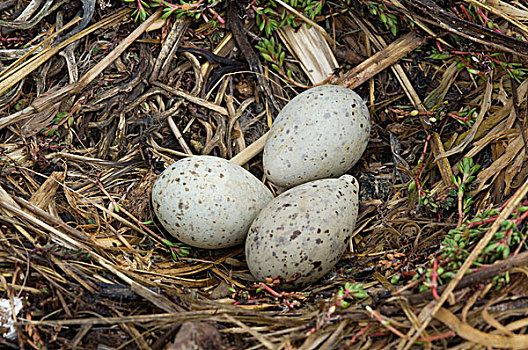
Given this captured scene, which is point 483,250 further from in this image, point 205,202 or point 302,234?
point 205,202

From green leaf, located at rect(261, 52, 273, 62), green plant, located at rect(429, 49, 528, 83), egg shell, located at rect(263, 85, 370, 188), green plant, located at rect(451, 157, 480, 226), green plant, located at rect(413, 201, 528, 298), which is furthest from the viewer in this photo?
green leaf, located at rect(261, 52, 273, 62)

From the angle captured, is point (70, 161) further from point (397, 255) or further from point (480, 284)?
point (480, 284)

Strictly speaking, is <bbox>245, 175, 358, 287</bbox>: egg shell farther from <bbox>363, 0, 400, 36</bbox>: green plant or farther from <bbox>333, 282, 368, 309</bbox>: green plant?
<bbox>363, 0, 400, 36</bbox>: green plant

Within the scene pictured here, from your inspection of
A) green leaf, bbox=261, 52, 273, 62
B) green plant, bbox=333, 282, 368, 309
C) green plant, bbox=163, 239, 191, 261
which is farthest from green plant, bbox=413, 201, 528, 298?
green leaf, bbox=261, 52, 273, 62

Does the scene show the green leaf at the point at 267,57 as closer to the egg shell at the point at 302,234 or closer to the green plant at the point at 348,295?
the egg shell at the point at 302,234

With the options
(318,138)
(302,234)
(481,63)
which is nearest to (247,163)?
(318,138)

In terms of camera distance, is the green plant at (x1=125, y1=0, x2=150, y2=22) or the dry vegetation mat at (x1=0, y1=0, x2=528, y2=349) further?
the green plant at (x1=125, y1=0, x2=150, y2=22)

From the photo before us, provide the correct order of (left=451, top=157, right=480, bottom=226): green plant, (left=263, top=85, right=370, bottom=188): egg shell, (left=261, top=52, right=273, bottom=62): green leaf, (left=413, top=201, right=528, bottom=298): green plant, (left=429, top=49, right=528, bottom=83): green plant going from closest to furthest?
(left=413, top=201, right=528, bottom=298): green plant
(left=451, top=157, right=480, bottom=226): green plant
(left=429, top=49, right=528, bottom=83): green plant
(left=263, top=85, right=370, bottom=188): egg shell
(left=261, top=52, right=273, bottom=62): green leaf
